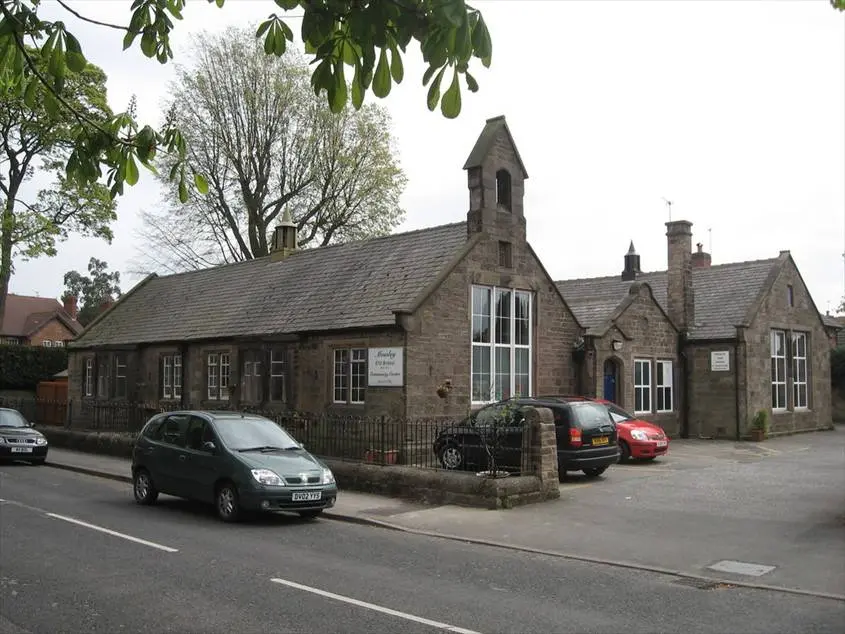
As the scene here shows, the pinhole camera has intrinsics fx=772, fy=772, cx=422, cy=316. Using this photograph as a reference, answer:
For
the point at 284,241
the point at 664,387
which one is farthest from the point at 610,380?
the point at 284,241

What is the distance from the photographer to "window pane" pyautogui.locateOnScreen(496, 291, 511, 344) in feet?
70.5

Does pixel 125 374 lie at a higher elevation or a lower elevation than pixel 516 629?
higher

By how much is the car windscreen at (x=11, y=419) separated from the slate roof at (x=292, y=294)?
237 inches

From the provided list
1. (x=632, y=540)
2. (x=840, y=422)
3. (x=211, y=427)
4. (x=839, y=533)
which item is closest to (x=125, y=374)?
(x=211, y=427)

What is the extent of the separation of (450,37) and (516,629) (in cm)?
516

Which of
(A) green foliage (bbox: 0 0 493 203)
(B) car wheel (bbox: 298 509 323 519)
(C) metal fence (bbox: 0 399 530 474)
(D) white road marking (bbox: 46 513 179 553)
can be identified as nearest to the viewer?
(A) green foliage (bbox: 0 0 493 203)

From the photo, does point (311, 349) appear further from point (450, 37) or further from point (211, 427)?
point (450, 37)

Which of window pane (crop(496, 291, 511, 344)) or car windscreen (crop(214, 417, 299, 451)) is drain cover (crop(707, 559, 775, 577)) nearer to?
car windscreen (crop(214, 417, 299, 451))

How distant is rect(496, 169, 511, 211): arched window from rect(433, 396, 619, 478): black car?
7.18m

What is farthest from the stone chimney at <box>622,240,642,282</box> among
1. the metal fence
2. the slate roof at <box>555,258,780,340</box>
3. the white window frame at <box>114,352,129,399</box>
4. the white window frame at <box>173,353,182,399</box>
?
the white window frame at <box>114,352,129,399</box>

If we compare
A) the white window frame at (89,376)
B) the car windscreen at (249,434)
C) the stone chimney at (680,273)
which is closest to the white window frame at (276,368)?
the car windscreen at (249,434)

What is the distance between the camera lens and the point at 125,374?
99.2 feet

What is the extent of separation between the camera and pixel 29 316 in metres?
72.8

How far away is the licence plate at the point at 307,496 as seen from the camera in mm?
12156
